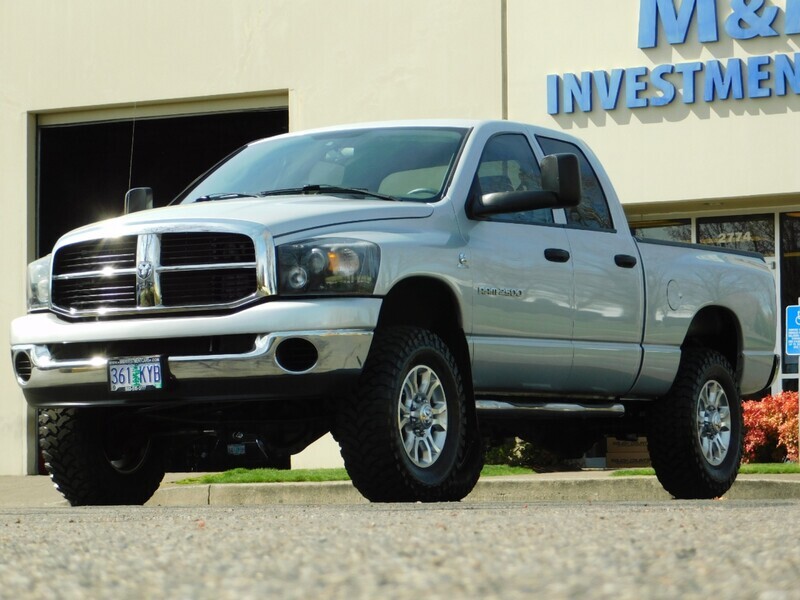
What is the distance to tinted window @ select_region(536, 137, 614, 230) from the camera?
9227mm

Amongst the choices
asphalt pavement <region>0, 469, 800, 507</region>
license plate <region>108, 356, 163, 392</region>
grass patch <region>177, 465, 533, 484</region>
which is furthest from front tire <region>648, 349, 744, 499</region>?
grass patch <region>177, 465, 533, 484</region>

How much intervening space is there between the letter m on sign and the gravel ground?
1234cm

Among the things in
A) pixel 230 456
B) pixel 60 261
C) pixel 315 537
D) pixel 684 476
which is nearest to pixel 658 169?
pixel 230 456

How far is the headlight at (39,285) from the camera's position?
802 cm

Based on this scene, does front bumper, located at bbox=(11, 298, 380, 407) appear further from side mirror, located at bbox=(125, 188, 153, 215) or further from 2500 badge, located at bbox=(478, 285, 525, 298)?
side mirror, located at bbox=(125, 188, 153, 215)

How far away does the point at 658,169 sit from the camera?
17.6m

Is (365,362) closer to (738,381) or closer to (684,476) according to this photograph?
(684,476)

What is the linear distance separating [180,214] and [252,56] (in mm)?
11974

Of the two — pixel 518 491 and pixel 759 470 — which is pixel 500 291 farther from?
pixel 759 470

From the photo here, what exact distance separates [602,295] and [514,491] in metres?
3.95

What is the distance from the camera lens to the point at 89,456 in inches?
327

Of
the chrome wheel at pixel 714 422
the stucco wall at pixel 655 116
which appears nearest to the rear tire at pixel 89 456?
the chrome wheel at pixel 714 422

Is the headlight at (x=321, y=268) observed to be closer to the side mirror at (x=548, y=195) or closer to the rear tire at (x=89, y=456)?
the side mirror at (x=548, y=195)

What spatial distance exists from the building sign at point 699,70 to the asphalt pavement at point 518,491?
18.0 ft
